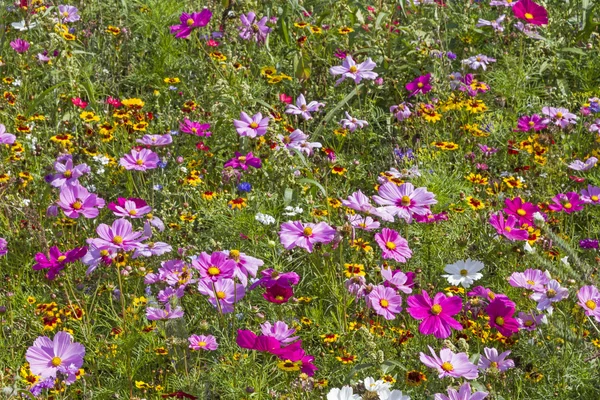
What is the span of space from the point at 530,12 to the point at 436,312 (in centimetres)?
188

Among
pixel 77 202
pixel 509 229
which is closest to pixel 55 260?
pixel 77 202

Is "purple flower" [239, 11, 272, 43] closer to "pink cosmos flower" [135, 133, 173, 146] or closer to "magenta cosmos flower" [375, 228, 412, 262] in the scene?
"pink cosmos flower" [135, 133, 173, 146]

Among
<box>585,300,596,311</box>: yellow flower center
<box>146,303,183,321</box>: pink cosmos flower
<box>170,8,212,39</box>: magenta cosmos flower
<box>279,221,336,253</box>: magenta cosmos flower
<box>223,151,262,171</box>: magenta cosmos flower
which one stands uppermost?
<box>170,8,212,39</box>: magenta cosmos flower

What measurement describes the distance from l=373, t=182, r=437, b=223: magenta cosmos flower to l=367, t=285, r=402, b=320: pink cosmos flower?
214 mm

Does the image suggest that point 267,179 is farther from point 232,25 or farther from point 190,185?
point 232,25

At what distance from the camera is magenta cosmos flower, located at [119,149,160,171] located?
2.69 meters

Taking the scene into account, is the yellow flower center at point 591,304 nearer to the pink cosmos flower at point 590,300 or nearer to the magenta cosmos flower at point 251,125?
the pink cosmos flower at point 590,300

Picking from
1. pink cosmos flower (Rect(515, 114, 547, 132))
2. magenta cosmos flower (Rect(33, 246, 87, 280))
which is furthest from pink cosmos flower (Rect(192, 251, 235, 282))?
pink cosmos flower (Rect(515, 114, 547, 132))

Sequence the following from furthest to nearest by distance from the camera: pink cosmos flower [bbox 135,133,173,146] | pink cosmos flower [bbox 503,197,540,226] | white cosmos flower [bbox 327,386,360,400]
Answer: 1. pink cosmos flower [bbox 135,133,173,146]
2. pink cosmos flower [bbox 503,197,540,226]
3. white cosmos flower [bbox 327,386,360,400]

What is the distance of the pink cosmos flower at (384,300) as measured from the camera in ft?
6.55

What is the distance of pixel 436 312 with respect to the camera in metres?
1.87

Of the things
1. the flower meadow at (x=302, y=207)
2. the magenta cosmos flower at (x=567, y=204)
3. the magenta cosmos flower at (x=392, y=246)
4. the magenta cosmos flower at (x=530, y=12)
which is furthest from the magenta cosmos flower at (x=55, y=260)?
the magenta cosmos flower at (x=530, y=12)

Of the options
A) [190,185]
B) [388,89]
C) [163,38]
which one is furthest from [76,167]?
[388,89]

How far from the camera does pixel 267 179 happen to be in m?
2.92
